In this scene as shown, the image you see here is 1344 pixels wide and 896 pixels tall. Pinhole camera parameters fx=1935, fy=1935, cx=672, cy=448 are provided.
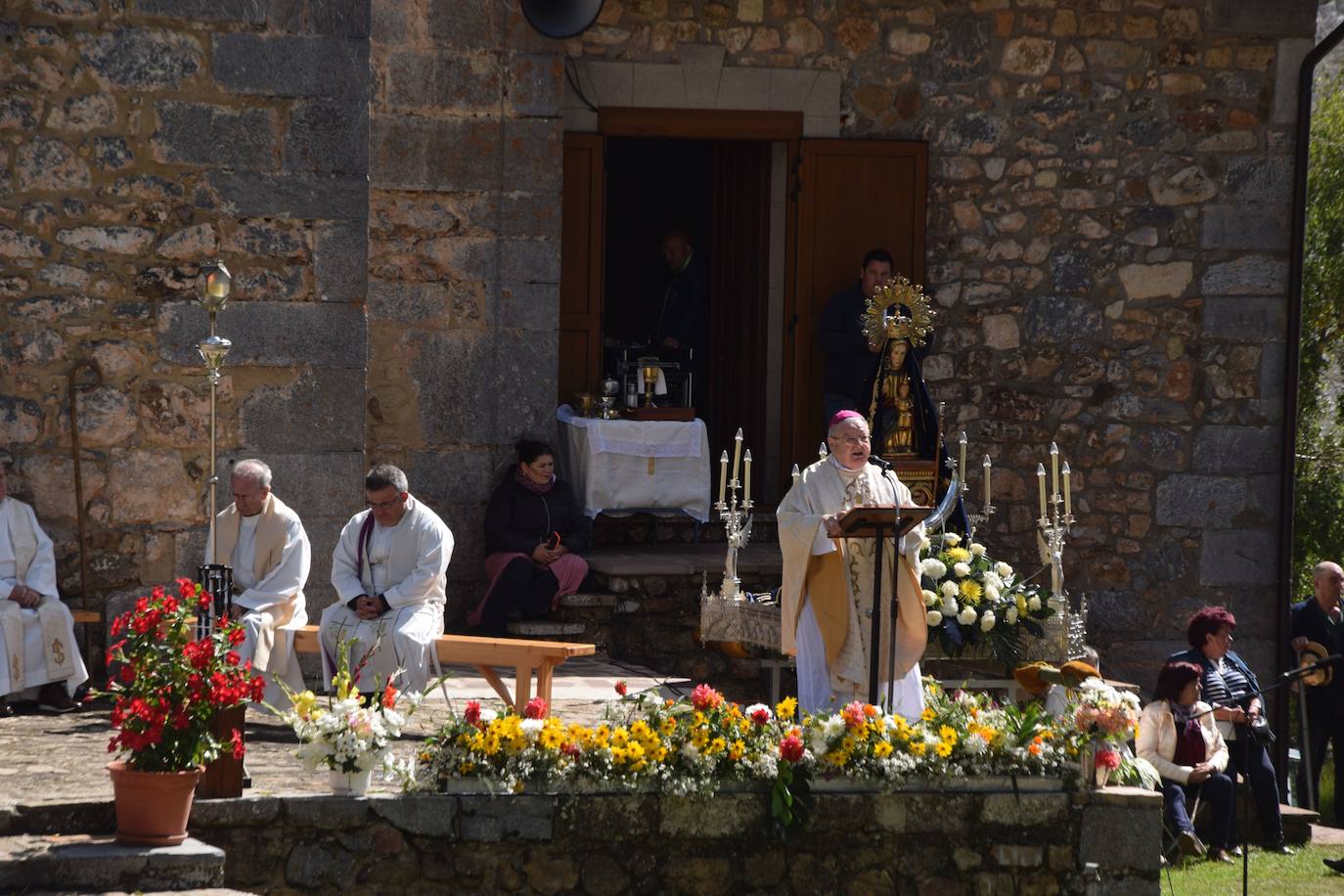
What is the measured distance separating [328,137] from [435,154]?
1.68 meters

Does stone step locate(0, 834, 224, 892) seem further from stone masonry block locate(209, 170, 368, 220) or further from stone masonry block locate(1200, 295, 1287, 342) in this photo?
stone masonry block locate(1200, 295, 1287, 342)

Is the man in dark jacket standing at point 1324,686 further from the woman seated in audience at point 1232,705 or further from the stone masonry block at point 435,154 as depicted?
the stone masonry block at point 435,154

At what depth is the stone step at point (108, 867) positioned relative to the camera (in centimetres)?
605

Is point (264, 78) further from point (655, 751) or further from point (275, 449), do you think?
point (655, 751)

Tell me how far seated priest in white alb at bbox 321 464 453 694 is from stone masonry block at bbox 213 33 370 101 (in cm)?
185

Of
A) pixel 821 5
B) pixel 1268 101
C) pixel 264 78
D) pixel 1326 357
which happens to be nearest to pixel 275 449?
pixel 264 78

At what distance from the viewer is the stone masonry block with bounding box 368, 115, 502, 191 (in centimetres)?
1059

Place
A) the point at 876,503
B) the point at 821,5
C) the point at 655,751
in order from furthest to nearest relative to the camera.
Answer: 1. the point at 821,5
2. the point at 876,503
3. the point at 655,751

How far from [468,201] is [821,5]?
243 cm

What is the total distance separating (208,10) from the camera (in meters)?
8.83

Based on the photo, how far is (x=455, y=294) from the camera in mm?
10734

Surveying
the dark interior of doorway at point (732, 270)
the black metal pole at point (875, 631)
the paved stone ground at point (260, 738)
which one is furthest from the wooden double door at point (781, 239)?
the black metal pole at point (875, 631)

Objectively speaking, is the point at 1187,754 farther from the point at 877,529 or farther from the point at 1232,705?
the point at 877,529

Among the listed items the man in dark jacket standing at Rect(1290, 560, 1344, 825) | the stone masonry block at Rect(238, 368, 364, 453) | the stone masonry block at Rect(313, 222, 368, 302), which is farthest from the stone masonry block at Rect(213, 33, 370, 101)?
the man in dark jacket standing at Rect(1290, 560, 1344, 825)
